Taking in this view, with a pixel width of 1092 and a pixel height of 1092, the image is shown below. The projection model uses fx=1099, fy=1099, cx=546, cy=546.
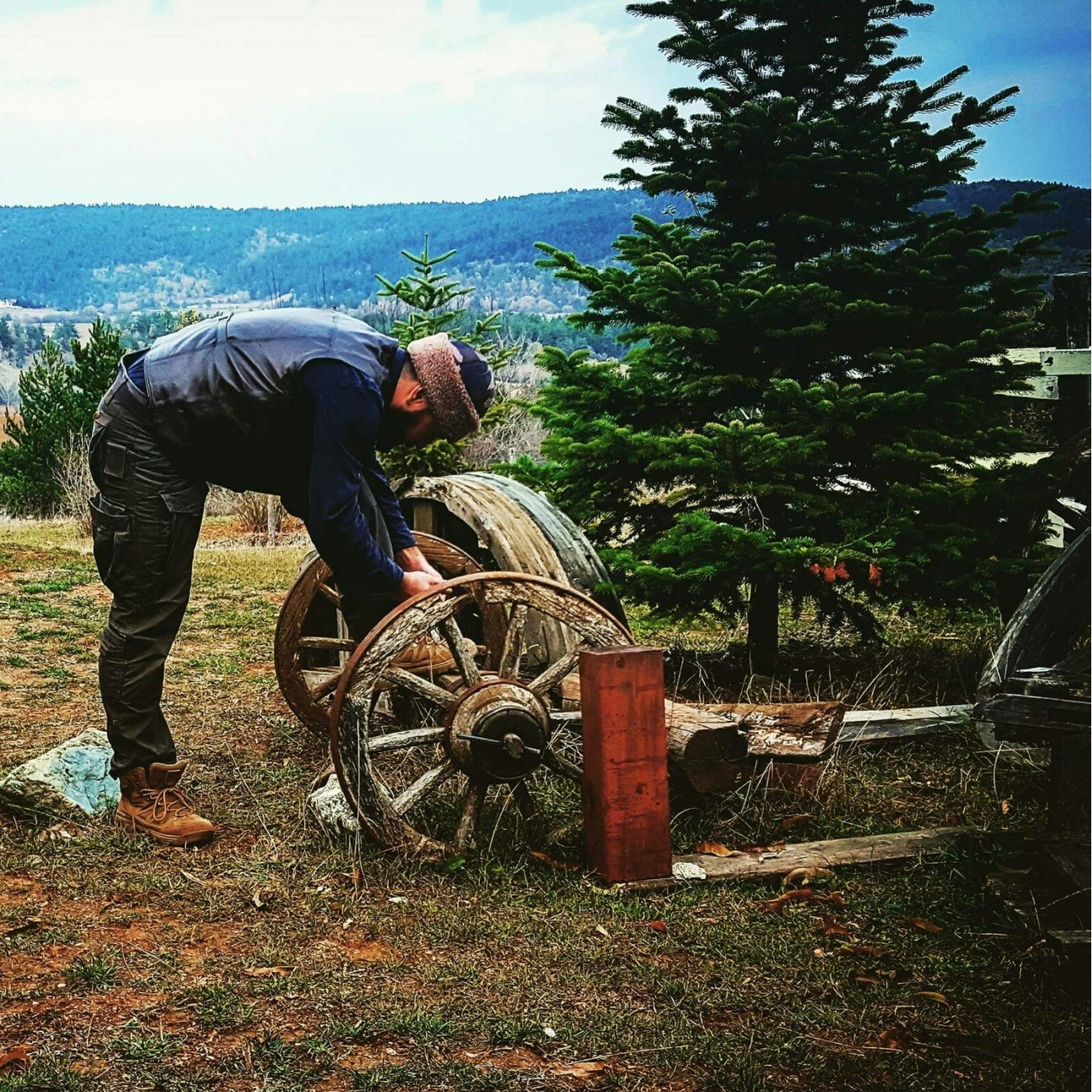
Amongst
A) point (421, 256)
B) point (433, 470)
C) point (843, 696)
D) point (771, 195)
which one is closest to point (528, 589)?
point (843, 696)

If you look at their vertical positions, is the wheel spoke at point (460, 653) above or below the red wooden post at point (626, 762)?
above

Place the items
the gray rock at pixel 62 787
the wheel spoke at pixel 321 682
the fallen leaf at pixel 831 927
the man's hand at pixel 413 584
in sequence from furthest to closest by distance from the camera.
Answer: the wheel spoke at pixel 321 682 → the gray rock at pixel 62 787 → the man's hand at pixel 413 584 → the fallen leaf at pixel 831 927

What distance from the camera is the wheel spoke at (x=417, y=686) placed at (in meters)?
3.57

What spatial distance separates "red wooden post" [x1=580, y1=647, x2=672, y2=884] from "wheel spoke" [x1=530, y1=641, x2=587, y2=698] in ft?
→ 0.88

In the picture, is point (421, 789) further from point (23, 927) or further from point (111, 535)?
point (111, 535)

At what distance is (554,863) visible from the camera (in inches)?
138

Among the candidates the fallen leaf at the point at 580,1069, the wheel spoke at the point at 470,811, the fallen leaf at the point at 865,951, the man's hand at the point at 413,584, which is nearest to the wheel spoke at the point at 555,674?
the wheel spoke at the point at 470,811

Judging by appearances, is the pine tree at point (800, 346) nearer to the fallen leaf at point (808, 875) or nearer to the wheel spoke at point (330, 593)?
the wheel spoke at point (330, 593)

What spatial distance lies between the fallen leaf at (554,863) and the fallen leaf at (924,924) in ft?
3.30

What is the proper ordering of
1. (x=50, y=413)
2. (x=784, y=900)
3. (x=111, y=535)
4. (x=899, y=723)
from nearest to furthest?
1. (x=784, y=900)
2. (x=111, y=535)
3. (x=899, y=723)
4. (x=50, y=413)

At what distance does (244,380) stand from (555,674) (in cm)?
141

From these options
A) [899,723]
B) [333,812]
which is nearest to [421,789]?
[333,812]

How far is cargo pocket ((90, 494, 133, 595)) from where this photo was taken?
12.0 ft

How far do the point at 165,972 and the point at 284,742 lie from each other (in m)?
2.24
